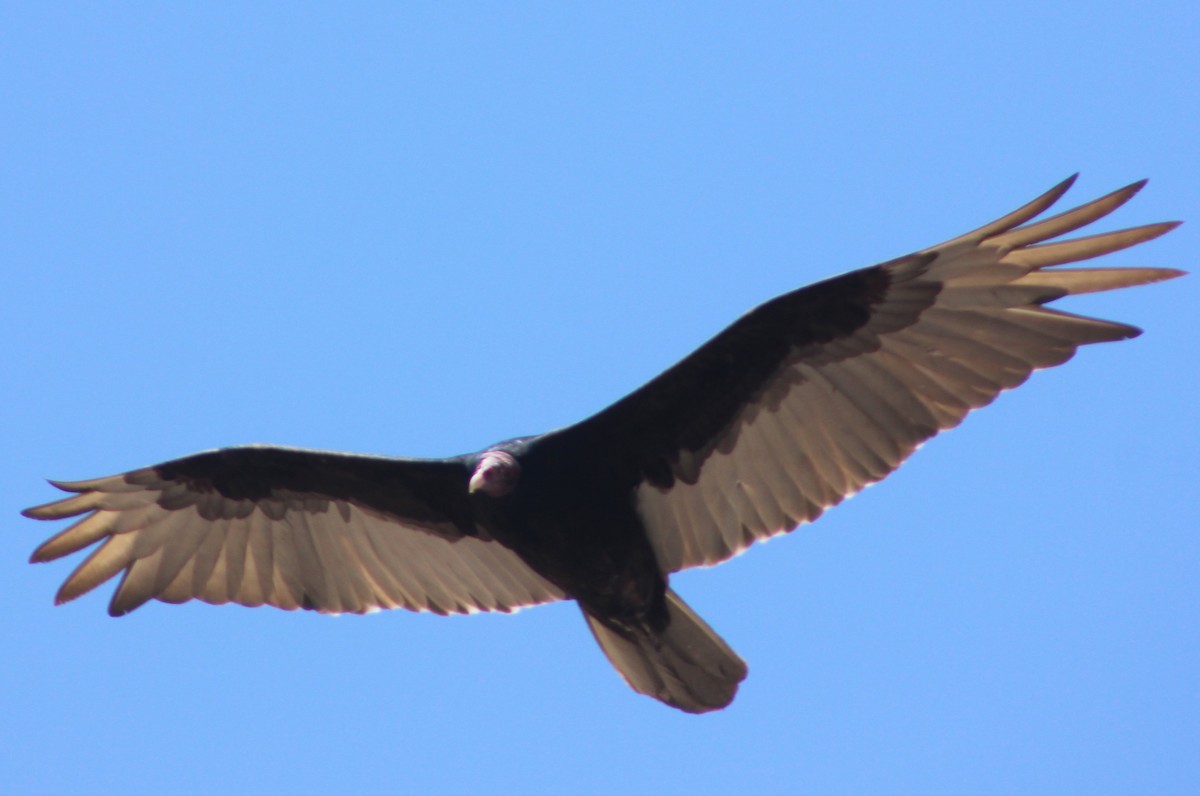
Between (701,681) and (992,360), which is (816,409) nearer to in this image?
(992,360)

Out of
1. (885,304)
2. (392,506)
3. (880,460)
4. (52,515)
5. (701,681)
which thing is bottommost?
(701,681)

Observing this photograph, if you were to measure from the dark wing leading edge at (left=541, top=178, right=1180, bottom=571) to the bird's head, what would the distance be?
20cm

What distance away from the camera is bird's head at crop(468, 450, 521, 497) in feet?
18.4

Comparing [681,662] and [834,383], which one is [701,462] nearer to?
[834,383]

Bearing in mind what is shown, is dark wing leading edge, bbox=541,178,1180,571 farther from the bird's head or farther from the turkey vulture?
the bird's head

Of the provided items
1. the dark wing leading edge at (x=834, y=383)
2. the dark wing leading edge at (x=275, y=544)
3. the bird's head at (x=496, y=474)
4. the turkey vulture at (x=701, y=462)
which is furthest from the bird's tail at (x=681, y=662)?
the bird's head at (x=496, y=474)

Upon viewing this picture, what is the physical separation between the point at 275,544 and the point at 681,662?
1.94 meters

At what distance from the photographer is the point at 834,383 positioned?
19.5 feet

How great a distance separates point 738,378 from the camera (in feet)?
19.5

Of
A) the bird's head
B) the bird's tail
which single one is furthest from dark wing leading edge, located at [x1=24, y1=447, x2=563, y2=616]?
the bird's head

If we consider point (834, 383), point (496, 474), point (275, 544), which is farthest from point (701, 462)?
point (275, 544)

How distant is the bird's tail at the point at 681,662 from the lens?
5965 millimetres

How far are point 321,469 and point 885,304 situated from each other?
2425 millimetres

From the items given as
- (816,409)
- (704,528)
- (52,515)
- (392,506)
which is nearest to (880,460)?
(816,409)
